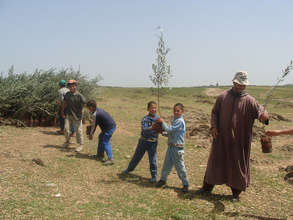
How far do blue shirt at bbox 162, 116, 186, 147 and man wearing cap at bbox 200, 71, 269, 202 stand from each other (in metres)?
0.58

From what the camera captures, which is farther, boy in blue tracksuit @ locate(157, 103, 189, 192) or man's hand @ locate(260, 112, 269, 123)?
boy in blue tracksuit @ locate(157, 103, 189, 192)

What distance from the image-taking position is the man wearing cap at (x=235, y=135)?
4777mm

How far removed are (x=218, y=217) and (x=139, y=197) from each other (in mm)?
1413

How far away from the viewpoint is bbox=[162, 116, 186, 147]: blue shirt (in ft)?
16.7

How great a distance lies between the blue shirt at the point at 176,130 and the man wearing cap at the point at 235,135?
0.58 m

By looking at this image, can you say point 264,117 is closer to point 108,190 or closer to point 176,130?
point 176,130

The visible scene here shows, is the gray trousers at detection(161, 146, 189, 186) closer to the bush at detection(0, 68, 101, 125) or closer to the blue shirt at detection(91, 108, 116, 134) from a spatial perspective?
the blue shirt at detection(91, 108, 116, 134)

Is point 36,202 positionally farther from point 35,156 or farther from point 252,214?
point 252,214

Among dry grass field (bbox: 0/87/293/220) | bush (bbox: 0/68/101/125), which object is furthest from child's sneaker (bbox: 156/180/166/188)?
bush (bbox: 0/68/101/125)

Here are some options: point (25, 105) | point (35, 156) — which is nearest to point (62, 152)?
point (35, 156)

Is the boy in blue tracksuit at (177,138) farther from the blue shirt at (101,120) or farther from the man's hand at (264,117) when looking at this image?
the blue shirt at (101,120)

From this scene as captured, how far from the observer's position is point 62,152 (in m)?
7.42

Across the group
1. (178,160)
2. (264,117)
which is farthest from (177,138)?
(264,117)

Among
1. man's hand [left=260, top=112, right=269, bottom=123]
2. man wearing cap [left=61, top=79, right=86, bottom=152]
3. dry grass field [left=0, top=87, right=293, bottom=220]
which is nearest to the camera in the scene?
dry grass field [left=0, top=87, right=293, bottom=220]
